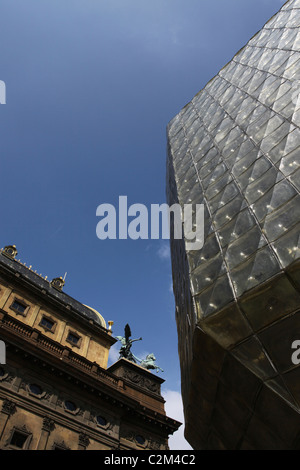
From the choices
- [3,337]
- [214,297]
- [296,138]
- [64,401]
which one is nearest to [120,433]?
[64,401]

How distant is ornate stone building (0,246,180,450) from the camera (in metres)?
19.2

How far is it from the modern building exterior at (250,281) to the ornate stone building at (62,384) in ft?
32.5

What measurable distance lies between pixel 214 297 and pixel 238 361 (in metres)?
1.90

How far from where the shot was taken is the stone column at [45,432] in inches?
728

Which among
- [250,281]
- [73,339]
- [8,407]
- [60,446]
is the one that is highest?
[73,339]

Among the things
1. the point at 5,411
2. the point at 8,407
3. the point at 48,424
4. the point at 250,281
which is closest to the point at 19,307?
the point at 8,407

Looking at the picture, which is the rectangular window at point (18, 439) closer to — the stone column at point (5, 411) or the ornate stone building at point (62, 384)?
the ornate stone building at point (62, 384)

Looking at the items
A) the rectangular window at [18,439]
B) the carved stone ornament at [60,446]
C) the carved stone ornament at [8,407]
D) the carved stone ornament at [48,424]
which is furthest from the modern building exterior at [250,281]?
the carved stone ornament at [8,407]

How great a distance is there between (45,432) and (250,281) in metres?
16.9

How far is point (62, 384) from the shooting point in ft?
71.6

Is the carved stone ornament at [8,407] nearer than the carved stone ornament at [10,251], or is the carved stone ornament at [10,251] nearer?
the carved stone ornament at [8,407]

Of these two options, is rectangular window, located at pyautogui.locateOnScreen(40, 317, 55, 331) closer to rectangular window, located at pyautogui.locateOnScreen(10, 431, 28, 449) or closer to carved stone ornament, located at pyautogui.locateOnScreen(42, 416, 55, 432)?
carved stone ornament, located at pyautogui.locateOnScreen(42, 416, 55, 432)

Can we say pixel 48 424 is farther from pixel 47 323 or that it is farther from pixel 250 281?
pixel 250 281

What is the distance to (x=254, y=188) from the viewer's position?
11586 millimetres
